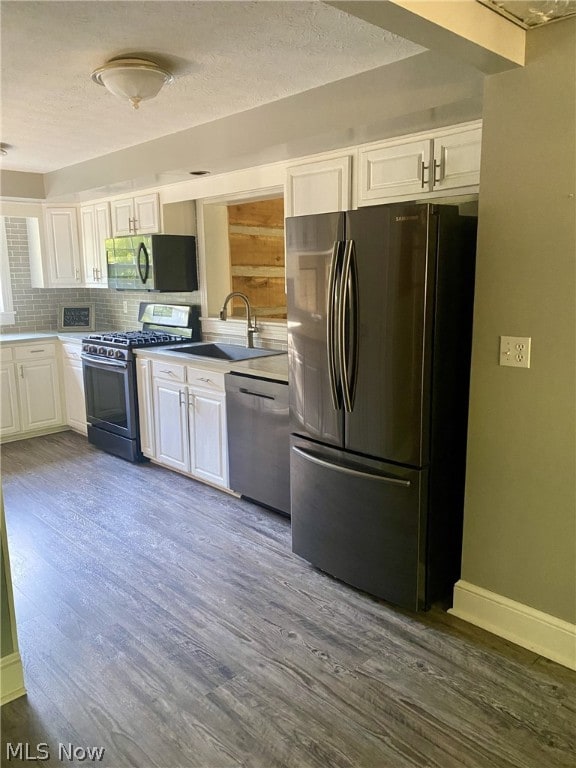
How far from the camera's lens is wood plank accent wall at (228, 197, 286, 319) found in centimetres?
466

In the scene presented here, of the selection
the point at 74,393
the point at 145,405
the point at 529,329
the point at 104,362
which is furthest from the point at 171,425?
the point at 529,329

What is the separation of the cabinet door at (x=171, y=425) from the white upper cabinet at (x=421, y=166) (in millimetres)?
1879

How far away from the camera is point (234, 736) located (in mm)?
1869

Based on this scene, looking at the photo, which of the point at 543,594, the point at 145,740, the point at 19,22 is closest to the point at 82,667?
the point at 145,740

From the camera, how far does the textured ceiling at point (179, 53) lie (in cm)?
204

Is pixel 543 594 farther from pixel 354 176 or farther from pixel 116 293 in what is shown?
pixel 116 293

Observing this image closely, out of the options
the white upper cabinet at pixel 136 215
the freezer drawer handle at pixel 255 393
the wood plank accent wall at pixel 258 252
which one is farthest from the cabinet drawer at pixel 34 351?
the freezer drawer handle at pixel 255 393

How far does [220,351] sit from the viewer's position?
179 inches

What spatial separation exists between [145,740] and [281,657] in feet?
1.94

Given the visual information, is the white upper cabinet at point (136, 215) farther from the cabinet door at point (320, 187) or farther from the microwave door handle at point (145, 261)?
the cabinet door at point (320, 187)

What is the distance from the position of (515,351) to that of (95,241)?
4203 millimetres

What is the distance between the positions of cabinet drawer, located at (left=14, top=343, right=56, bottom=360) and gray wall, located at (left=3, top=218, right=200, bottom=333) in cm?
62

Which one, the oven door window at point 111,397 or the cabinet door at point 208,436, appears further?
the oven door window at point 111,397

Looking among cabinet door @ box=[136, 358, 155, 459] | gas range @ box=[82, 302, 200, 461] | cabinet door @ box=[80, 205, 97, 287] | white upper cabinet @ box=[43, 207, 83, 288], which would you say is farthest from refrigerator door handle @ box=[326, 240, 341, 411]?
white upper cabinet @ box=[43, 207, 83, 288]
